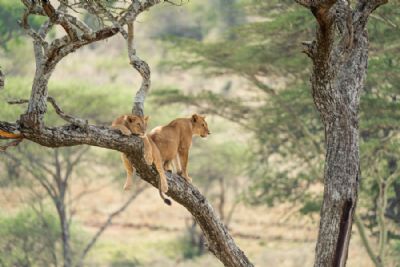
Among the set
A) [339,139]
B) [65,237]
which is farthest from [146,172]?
[65,237]

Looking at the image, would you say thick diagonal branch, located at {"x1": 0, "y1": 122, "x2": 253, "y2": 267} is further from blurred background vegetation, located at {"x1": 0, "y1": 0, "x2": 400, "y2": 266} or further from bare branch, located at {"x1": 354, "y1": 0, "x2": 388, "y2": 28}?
blurred background vegetation, located at {"x1": 0, "y1": 0, "x2": 400, "y2": 266}

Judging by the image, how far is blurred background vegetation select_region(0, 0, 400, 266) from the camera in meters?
17.1

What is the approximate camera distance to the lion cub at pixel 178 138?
Result: 7809 millimetres

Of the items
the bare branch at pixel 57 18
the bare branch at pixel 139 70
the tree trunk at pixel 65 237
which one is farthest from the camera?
the tree trunk at pixel 65 237

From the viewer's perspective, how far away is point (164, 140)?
25.7 ft

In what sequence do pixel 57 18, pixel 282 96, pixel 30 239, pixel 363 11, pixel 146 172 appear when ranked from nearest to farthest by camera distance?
pixel 57 18 < pixel 146 172 < pixel 363 11 < pixel 282 96 < pixel 30 239

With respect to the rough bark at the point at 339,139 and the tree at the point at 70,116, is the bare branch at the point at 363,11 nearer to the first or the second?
the rough bark at the point at 339,139

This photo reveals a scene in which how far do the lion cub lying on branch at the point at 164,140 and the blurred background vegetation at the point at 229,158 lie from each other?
21.1 ft

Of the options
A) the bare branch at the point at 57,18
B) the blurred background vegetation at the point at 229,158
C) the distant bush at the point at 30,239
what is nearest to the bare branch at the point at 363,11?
the bare branch at the point at 57,18

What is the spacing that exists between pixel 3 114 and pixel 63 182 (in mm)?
2085

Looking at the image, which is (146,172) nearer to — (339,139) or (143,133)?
(143,133)

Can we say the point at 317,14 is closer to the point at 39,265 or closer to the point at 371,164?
the point at 371,164

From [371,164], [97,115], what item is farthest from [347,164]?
[97,115]

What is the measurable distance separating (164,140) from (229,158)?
58.1 ft
